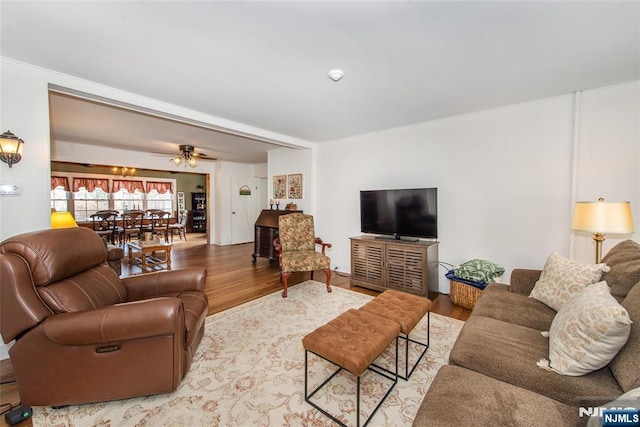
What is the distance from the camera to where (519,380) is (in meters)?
1.24

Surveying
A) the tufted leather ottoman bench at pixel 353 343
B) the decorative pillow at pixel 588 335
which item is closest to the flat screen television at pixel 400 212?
the tufted leather ottoman bench at pixel 353 343

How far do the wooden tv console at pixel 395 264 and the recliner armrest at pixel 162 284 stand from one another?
7.44 feet

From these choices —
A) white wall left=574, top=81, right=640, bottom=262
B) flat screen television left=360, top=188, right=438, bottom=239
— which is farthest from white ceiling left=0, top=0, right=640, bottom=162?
flat screen television left=360, top=188, right=438, bottom=239

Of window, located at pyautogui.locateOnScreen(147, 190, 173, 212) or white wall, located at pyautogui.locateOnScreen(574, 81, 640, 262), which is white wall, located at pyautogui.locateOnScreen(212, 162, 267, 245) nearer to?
window, located at pyautogui.locateOnScreen(147, 190, 173, 212)

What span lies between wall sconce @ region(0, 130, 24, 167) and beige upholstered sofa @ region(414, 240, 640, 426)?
3.26 m

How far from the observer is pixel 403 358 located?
84.0 inches

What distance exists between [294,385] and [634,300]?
1.97m

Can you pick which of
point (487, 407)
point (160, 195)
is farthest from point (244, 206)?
point (487, 407)

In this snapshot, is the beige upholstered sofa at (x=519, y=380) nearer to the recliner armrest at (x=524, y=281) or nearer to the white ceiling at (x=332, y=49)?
the recliner armrest at (x=524, y=281)

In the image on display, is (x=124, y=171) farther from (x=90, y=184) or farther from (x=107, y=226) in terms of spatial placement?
(x=107, y=226)

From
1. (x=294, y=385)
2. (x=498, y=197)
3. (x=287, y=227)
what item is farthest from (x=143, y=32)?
(x=498, y=197)

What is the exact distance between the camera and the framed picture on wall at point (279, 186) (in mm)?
5508

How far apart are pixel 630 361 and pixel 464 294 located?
209 cm

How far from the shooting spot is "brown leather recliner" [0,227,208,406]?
145 centimetres
